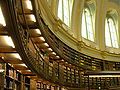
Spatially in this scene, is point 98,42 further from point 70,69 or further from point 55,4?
point 55,4

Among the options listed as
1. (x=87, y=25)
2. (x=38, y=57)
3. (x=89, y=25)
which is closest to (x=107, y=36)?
(x=89, y=25)

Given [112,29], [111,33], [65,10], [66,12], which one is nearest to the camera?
[65,10]

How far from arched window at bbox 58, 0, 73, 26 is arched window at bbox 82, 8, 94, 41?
185 centimetres

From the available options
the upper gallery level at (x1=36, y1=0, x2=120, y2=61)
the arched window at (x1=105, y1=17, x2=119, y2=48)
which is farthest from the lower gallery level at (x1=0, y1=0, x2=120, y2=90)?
the arched window at (x1=105, y1=17, x2=119, y2=48)

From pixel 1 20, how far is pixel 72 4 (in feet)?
35.2

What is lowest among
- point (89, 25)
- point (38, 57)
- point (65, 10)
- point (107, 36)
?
point (38, 57)

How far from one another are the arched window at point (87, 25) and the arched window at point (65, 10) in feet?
6.07

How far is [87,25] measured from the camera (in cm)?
1662

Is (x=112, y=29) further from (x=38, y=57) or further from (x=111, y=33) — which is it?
(x=38, y=57)

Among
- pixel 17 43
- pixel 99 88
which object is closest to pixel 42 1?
pixel 17 43

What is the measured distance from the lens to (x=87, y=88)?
43.3 ft

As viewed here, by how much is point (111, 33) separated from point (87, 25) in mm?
2704

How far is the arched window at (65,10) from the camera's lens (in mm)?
13075

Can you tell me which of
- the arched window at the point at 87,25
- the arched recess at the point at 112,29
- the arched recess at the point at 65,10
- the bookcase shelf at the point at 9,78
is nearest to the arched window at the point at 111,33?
the arched recess at the point at 112,29
